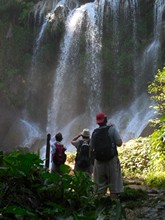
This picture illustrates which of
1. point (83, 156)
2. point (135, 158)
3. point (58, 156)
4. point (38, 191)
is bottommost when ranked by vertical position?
point (38, 191)

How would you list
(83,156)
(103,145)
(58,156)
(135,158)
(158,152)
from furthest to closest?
1. (135,158)
2. (158,152)
3. (58,156)
4. (83,156)
5. (103,145)

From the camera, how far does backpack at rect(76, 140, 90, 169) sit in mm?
5738

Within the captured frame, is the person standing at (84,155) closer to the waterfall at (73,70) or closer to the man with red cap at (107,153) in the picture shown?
the man with red cap at (107,153)

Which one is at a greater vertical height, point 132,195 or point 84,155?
point 84,155

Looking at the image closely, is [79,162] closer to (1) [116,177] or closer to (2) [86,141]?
(2) [86,141]

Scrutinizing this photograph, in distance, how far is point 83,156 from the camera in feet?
19.0

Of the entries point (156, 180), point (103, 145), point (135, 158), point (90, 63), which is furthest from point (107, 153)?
point (90, 63)

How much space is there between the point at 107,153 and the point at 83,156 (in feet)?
4.32

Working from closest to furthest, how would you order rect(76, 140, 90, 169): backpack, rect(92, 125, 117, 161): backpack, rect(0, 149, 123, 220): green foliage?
rect(0, 149, 123, 220): green foliage < rect(92, 125, 117, 161): backpack < rect(76, 140, 90, 169): backpack

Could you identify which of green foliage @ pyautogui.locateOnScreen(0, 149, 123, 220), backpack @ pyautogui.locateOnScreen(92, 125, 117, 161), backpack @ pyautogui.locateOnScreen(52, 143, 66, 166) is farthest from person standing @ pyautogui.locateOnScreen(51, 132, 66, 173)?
green foliage @ pyautogui.locateOnScreen(0, 149, 123, 220)

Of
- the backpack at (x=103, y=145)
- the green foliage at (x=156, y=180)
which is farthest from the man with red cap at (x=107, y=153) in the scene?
the green foliage at (x=156, y=180)

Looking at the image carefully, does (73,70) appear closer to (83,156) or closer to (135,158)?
(135,158)

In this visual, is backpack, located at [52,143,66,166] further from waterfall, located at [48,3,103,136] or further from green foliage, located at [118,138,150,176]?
waterfall, located at [48,3,103,136]

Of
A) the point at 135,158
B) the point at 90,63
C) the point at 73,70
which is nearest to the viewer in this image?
the point at 135,158
